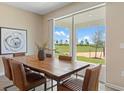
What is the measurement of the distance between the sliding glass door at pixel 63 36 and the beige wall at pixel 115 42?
1.61 meters

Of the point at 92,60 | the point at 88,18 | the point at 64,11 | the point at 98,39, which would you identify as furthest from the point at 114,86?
the point at 64,11

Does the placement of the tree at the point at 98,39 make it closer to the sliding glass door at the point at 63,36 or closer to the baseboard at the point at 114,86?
the sliding glass door at the point at 63,36

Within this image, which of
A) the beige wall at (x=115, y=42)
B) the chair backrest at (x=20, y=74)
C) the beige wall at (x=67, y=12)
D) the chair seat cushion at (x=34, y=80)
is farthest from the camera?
the beige wall at (x=67, y=12)

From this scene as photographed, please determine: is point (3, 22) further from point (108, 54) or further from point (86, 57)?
point (108, 54)

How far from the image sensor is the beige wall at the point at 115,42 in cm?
286

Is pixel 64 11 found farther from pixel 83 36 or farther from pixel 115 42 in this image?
pixel 115 42

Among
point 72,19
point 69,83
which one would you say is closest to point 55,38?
point 72,19

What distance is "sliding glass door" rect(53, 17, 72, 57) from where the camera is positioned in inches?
178

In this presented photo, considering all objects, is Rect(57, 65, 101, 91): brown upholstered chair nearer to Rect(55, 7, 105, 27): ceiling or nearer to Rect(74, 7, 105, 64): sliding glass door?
Rect(74, 7, 105, 64): sliding glass door

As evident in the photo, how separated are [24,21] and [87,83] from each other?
3.86m

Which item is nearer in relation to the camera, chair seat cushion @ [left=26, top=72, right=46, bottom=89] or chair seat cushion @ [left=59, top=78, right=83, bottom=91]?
chair seat cushion @ [left=59, top=78, right=83, bottom=91]

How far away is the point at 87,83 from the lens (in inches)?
69.4

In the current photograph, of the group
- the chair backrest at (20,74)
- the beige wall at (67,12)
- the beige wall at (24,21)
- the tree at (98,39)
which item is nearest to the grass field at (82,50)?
the tree at (98,39)

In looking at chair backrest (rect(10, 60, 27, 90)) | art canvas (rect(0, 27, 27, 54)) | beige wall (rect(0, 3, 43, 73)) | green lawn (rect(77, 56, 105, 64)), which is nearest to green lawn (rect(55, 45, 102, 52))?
green lawn (rect(77, 56, 105, 64))
